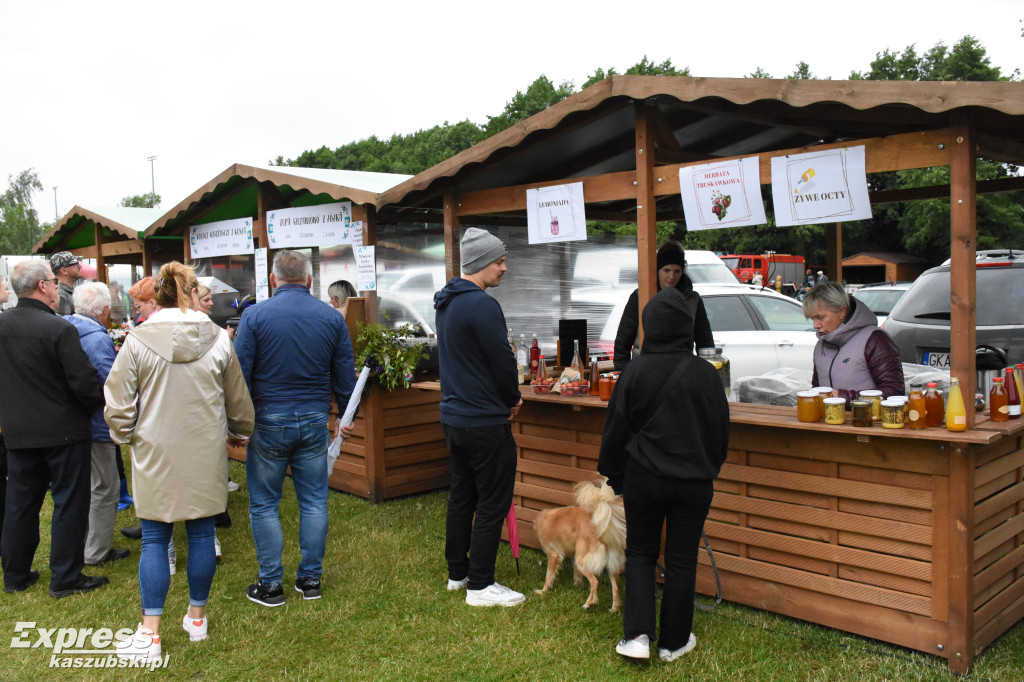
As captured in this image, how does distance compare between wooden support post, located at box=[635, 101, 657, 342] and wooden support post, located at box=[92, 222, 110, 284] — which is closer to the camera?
wooden support post, located at box=[635, 101, 657, 342]

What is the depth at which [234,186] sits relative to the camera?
7.82 metres

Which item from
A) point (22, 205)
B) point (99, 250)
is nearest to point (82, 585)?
point (99, 250)

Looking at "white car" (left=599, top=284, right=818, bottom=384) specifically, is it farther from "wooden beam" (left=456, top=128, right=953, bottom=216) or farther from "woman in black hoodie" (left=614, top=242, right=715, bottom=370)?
"wooden beam" (left=456, top=128, right=953, bottom=216)

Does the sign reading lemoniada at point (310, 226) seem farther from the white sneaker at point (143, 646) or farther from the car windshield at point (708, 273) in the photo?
the car windshield at point (708, 273)

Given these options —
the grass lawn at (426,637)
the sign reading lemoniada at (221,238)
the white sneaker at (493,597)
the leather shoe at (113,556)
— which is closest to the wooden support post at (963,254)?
the grass lawn at (426,637)

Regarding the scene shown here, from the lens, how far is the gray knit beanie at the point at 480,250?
3.96 m

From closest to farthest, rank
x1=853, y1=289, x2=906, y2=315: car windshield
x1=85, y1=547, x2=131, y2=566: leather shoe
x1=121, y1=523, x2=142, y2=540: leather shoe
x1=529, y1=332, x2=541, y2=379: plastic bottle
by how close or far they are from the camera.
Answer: x1=85, y1=547, x2=131, y2=566: leather shoe < x1=529, y1=332, x2=541, y2=379: plastic bottle < x1=121, y1=523, x2=142, y2=540: leather shoe < x1=853, y1=289, x2=906, y2=315: car windshield

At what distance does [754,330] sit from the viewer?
297 inches

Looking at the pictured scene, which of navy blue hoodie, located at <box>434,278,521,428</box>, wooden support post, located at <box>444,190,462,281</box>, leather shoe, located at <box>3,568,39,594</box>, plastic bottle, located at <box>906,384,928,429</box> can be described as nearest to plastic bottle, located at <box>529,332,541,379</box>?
wooden support post, located at <box>444,190,462,281</box>

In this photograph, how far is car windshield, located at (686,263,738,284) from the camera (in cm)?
1235

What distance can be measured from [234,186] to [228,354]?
4726 mm

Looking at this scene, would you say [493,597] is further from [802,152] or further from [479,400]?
[802,152]

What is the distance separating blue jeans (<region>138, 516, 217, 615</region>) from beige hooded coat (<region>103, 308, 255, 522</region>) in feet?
0.39

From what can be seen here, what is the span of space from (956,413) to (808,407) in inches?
23.9
